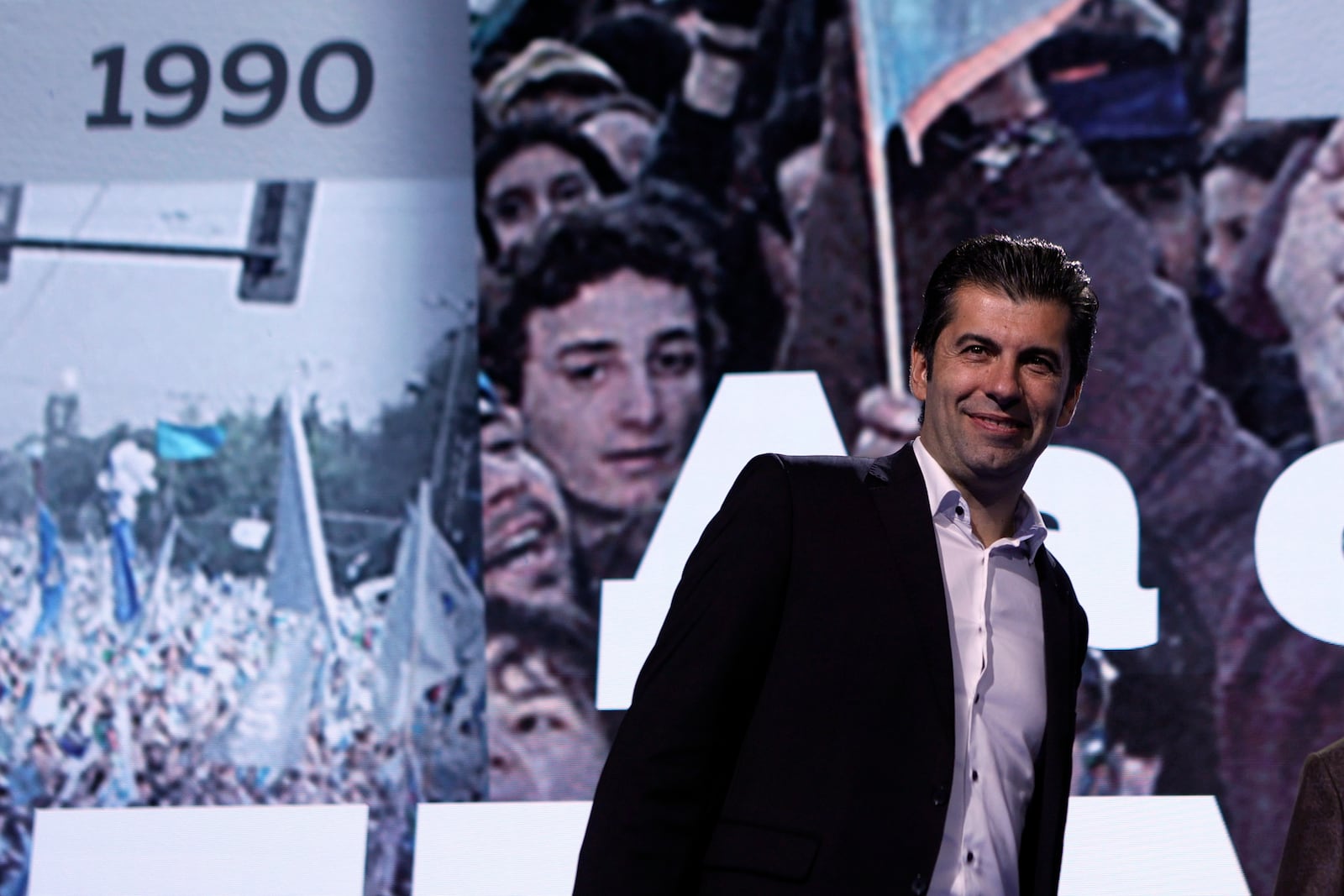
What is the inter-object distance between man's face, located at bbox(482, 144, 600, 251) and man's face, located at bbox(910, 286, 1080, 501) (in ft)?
5.72

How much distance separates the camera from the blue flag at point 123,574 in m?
3.03

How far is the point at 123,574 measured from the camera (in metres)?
3.05

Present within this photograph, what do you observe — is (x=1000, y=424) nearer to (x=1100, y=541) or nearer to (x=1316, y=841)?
(x=1316, y=841)

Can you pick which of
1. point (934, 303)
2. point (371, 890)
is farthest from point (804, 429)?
point (934, 303)

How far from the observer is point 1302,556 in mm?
2908

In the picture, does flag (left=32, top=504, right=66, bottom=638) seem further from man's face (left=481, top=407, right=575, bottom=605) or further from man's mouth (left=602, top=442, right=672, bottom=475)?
man's mouth (left=602, top=442, right=672, bottom=475)

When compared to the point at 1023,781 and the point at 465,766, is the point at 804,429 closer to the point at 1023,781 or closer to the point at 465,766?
the point at 465,766

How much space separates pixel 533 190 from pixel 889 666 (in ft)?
6.55

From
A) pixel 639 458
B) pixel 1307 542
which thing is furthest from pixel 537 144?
pixel 1307 542

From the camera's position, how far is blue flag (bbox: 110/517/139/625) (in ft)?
9.95

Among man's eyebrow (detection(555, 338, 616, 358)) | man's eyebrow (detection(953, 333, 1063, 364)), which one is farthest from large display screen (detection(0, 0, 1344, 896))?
man's eyebrow (detection(953, 333, 1063, 364))

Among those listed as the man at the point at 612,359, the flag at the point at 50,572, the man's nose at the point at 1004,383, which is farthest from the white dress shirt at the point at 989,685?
the flag at the point at 50,572

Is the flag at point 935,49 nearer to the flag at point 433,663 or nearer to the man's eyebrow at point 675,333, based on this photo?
the man's eyebrow at point 675,333

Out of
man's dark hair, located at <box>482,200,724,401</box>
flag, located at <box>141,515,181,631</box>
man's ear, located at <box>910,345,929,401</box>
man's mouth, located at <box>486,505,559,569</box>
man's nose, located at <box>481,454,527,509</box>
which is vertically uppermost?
man's dark hair, located at <box>482,200,724,401</box>
